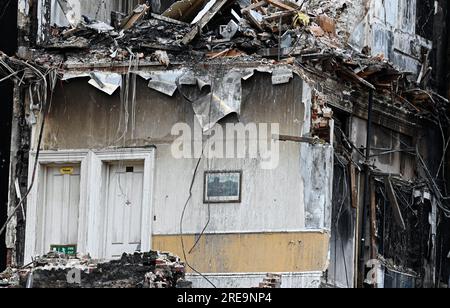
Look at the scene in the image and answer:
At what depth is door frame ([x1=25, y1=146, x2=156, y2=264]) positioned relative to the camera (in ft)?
138

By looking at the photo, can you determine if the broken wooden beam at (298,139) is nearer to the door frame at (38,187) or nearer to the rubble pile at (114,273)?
the rubble pile at (114,273)

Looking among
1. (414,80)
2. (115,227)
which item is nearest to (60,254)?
(115,227)

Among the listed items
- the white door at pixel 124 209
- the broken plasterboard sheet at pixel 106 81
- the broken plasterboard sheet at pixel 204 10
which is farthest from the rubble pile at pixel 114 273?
the broken plasterboard sheet at pixel 204 10

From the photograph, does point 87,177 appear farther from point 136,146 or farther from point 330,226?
point 330,226

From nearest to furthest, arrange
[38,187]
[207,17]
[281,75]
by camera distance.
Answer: [281,75], [207,17], [38,187]

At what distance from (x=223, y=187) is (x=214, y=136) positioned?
2.81 feet

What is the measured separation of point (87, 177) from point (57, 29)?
8.93 ft

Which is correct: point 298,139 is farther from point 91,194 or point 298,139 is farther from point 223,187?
point 91,194

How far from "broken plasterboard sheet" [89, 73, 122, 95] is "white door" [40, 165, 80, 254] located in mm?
1455

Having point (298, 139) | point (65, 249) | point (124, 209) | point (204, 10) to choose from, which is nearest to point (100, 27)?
point (204, 10)

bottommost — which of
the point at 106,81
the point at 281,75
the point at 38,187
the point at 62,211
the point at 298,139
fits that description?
the point at 62,211

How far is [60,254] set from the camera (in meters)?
41.6

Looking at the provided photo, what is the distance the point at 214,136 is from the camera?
41781 millimetres

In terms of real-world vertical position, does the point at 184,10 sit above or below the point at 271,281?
above
